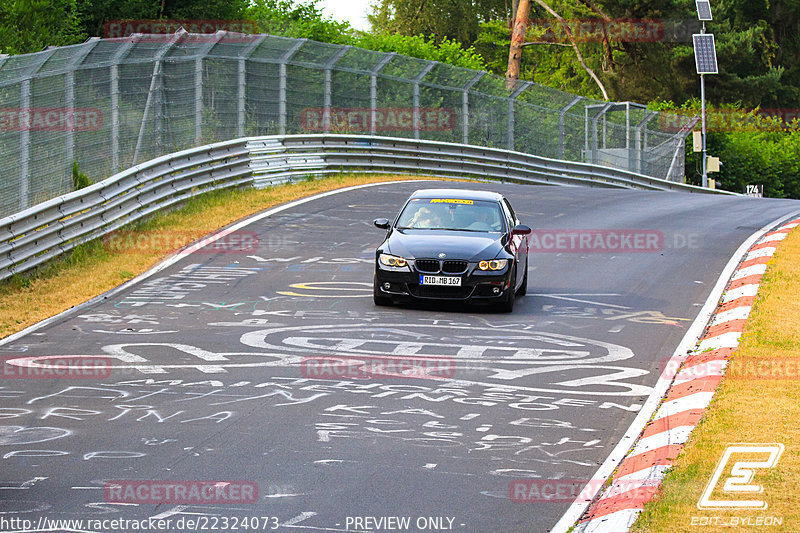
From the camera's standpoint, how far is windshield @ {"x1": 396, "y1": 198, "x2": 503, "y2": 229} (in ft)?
48.7

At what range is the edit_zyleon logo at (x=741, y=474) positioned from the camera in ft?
19.3

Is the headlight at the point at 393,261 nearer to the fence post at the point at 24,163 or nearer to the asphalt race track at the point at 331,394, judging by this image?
the asphalt race track at the point at 331,394

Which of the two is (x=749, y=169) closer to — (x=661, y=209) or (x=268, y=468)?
(x=661, y=209)

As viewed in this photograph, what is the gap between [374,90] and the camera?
2973cm

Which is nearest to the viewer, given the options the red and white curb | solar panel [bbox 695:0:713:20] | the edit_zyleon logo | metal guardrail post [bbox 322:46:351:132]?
the edit_zyleon logo

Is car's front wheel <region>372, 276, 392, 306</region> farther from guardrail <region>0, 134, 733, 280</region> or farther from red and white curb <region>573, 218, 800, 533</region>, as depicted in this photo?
guardrail <region>0, 134, 733, 280</region>

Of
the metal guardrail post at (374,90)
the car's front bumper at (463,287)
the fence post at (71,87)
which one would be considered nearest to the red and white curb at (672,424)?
the car's front bumper at (463,287)

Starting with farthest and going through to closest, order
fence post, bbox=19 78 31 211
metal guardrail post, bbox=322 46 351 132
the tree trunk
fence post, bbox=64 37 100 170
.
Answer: the tree trunk → metal guardrail post, bbox=322 46 351 132 → fence post, bbox=64 37 100 170 → fence post, bbox=19 78 31 211

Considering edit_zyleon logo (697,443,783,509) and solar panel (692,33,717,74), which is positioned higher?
solar panel (692,33,717,74)

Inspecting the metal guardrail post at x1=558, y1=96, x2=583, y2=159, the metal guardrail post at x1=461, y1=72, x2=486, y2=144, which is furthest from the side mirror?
the metal guardrail post at x1=558, y1=96, x2=583, y2=159

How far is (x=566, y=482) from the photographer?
672cm

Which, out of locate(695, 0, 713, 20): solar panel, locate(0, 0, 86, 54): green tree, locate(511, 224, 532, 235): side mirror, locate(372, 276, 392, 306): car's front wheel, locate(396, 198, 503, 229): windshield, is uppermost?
locate(695, 0, 713, 20): solar panel

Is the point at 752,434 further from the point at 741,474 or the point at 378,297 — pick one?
the point at 378,297

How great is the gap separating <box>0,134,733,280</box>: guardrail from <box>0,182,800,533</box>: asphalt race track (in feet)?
5.30
